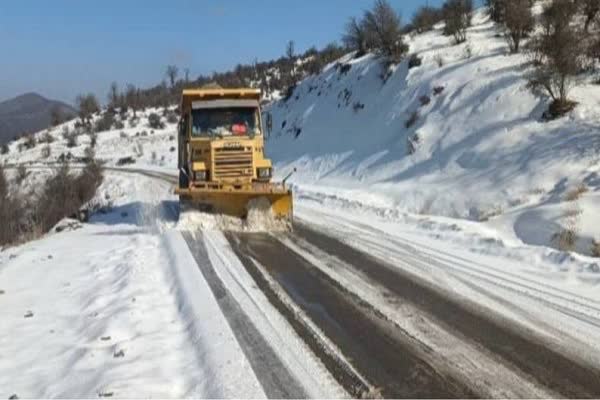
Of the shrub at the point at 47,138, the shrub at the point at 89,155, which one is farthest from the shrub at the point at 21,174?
the shrub at the point at 47,138

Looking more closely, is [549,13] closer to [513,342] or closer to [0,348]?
[513,342]

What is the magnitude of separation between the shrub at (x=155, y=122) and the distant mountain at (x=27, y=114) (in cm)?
2011

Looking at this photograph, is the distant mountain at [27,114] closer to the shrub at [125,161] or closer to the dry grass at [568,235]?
the shrub at [125,161]

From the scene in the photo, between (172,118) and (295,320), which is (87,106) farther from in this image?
(295,320)

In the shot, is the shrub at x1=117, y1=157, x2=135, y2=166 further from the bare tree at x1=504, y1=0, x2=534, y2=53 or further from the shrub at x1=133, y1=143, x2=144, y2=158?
the bare tree at x1=504, y1=0, x2=534, y2=53

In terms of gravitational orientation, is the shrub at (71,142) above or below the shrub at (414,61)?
below

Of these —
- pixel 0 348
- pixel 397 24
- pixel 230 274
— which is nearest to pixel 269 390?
pixel 0 348

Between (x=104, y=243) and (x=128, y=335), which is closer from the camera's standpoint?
(x=128, y=335)

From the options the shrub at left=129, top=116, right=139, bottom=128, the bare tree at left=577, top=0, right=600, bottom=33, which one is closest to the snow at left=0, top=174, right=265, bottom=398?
the bare tree at left=577, top=0, right=600, bottom=33

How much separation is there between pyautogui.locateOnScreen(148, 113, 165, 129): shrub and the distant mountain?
66.0ft

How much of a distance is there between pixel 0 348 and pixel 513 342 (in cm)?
512

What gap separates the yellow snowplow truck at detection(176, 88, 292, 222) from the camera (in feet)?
47.0

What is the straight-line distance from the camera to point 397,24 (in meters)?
32.6

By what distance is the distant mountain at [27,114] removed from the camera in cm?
9001
